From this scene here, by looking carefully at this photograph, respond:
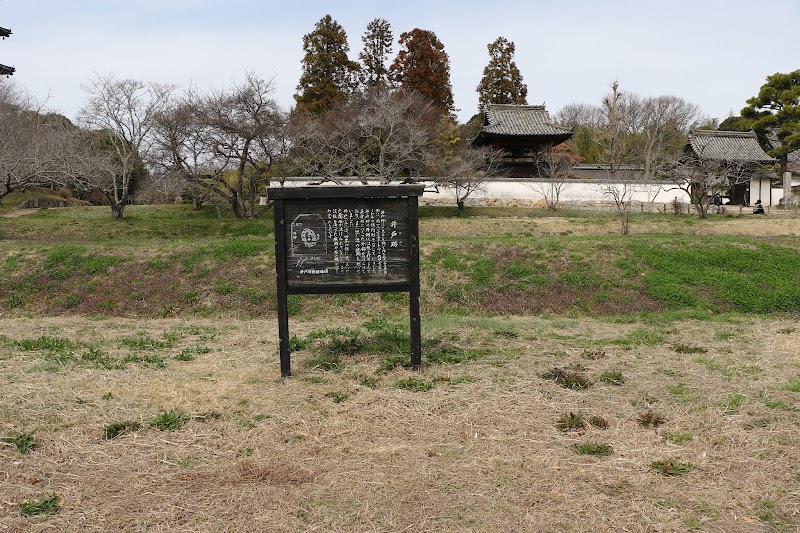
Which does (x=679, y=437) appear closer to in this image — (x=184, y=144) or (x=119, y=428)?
(x=119, y=428)

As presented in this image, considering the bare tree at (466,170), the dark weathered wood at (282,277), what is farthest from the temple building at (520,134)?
the dark weathered wood at (282,277)

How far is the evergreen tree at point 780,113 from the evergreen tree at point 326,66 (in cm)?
2363

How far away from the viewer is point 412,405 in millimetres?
5559

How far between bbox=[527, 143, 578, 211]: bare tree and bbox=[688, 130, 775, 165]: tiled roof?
8.27 metres

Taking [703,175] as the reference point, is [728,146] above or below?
above

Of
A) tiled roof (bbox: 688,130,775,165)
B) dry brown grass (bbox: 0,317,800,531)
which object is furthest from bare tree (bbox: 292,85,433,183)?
dry brown grass (bbox: 0,317,800,531)

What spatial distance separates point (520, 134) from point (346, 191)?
87.0ft

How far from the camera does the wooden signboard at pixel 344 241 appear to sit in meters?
6.55

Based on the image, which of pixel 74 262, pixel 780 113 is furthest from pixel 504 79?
pixel 74 262

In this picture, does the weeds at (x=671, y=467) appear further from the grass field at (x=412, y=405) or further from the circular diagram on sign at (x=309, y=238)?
the circular diagram on sign at (x=309, y=238)

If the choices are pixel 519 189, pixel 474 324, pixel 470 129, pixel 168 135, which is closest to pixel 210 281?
pixel 474 324

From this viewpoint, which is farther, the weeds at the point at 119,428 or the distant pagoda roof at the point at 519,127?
the distant pagoda roof at the point at 519,127

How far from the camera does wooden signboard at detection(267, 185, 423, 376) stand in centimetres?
655

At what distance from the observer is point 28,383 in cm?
612
